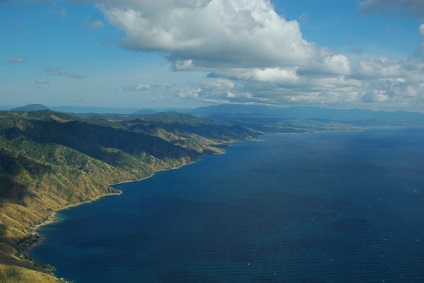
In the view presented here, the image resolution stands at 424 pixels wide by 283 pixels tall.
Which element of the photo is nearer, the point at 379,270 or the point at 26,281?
the point at 26,281

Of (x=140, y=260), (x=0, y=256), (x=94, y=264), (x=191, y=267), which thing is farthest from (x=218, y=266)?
(x=0, y=256)

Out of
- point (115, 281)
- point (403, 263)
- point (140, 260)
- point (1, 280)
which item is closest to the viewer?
point (1, 280)

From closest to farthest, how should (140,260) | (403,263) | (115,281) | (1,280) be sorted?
(1,280) < (115,281) < (403,263) < (140,260)

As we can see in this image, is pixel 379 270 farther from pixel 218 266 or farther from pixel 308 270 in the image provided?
pixel 218 266

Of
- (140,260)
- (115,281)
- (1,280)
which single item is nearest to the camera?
(1,280)

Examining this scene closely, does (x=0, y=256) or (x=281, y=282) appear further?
(x=0, y=256)

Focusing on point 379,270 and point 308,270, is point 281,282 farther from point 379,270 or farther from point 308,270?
point 379,270

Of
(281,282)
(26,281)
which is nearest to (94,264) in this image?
(26,281)

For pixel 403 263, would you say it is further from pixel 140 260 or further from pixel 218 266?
pixel 140 260
